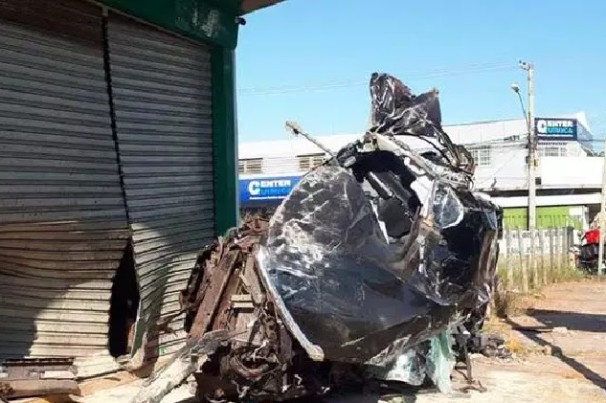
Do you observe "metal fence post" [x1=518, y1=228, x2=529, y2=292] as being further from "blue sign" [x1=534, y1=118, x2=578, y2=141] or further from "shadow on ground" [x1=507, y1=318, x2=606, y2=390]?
"blue sign" [x1=534, y1=118, x2=578, y2=141]

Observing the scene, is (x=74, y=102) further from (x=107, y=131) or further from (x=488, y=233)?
(x=488, y=233)

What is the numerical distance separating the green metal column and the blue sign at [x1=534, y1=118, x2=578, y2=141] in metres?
39.1

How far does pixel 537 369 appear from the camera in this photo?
9102mm

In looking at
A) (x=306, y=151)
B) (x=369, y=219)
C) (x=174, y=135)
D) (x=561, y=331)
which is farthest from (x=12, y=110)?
(x=306, y=151)

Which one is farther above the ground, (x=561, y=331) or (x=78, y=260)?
(x=78, y=260)

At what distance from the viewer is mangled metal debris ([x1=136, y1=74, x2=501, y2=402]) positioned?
5852mm

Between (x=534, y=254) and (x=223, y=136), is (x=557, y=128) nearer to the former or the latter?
(x=534, y=254)

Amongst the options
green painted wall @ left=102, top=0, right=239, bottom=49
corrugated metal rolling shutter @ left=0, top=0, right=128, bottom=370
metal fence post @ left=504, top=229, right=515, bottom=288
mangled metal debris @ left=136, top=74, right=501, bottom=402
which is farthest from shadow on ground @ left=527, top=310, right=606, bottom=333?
corrugated metal rolling shutter @ left=0, top=0, right=128, bottom=370

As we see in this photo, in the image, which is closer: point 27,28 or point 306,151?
point 27,28

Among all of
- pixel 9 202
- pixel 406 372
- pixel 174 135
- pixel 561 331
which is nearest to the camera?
pixel 9 202

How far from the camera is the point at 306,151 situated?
42.9m

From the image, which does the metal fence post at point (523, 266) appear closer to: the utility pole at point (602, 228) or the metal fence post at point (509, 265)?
the metal fence post at point (509, 265)

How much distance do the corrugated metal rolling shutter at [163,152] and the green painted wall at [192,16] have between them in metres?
0.17

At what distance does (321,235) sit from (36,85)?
304 cm
